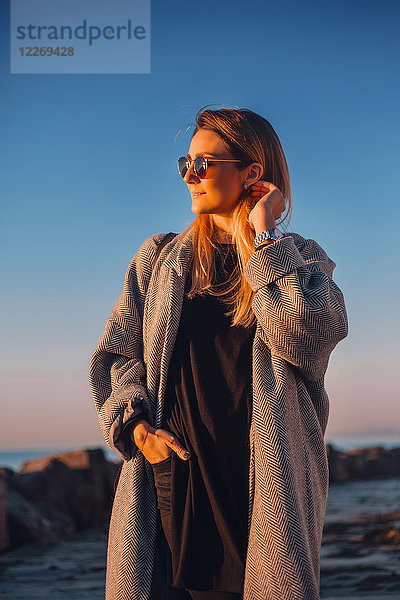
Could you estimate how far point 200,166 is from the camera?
7.70 feet

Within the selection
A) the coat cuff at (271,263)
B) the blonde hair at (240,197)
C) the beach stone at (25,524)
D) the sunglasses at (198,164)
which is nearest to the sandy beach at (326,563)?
the beach stone at (25,524)

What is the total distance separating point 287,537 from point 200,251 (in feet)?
3.27

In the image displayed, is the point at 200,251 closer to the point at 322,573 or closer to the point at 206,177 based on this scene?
the point at 206,177

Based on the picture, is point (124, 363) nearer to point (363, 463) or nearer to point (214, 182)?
point (214, 182)

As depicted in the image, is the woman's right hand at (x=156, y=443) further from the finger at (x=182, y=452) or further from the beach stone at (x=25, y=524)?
the beach stone at (x=25, y=524)

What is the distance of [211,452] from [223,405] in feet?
0.48

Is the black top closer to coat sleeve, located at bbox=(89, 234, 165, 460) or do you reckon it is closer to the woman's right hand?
the woman's right hand

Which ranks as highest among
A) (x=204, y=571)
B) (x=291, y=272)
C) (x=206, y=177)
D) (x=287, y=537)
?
(x=206, y=177)

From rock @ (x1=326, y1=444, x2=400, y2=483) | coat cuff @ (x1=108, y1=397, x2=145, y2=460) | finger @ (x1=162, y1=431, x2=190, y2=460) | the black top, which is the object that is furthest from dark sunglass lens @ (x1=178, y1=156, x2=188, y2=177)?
rock @ (x1=326, y1=444, x2=400, y2=483)

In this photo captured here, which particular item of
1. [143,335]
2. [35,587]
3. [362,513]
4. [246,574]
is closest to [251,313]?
[143,335]

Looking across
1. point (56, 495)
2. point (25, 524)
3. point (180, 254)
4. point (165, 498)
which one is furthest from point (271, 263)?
point (56, 495)

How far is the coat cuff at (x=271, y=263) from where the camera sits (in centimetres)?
209

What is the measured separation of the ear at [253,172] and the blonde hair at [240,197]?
0.02 meters

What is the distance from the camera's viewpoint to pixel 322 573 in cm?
580
